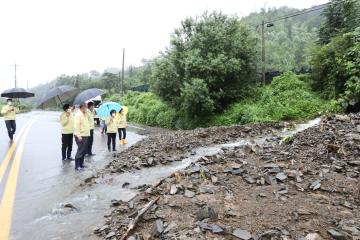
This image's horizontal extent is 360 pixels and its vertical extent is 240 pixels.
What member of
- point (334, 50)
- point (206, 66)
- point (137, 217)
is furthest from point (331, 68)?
point (137, 217)

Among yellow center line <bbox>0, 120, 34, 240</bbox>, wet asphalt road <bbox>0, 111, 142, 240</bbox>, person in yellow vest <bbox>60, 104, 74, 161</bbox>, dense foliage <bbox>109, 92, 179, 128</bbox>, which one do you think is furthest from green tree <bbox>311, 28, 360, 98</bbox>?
yellow center line <bbox>0, 120, 34, 240</bbox>

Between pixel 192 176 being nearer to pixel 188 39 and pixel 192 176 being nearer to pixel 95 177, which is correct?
pixel 95 177

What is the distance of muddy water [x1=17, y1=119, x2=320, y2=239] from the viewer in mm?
5461

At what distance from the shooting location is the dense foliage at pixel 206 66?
22.5 m

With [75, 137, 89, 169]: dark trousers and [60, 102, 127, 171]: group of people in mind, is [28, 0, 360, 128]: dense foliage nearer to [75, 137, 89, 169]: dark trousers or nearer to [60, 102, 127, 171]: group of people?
[60, 102, 127, 171]: group of people

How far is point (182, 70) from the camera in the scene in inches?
940

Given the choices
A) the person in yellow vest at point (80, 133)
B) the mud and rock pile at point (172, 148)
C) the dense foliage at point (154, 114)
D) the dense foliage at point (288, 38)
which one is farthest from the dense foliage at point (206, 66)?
the dense foliage at point (288, 38)

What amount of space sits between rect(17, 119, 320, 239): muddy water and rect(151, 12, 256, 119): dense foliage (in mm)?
13670

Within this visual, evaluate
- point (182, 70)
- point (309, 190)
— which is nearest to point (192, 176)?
point (309, 190)

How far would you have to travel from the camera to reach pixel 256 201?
5.75 meters

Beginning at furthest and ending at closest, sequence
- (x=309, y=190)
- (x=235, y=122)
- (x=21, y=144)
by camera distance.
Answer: (x=235, y=122) < (x=21, y=144) < (x=309, y=190)

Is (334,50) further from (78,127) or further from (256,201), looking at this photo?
(256,201)

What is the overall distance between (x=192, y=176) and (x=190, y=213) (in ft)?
5.86

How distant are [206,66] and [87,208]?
55.3ft
